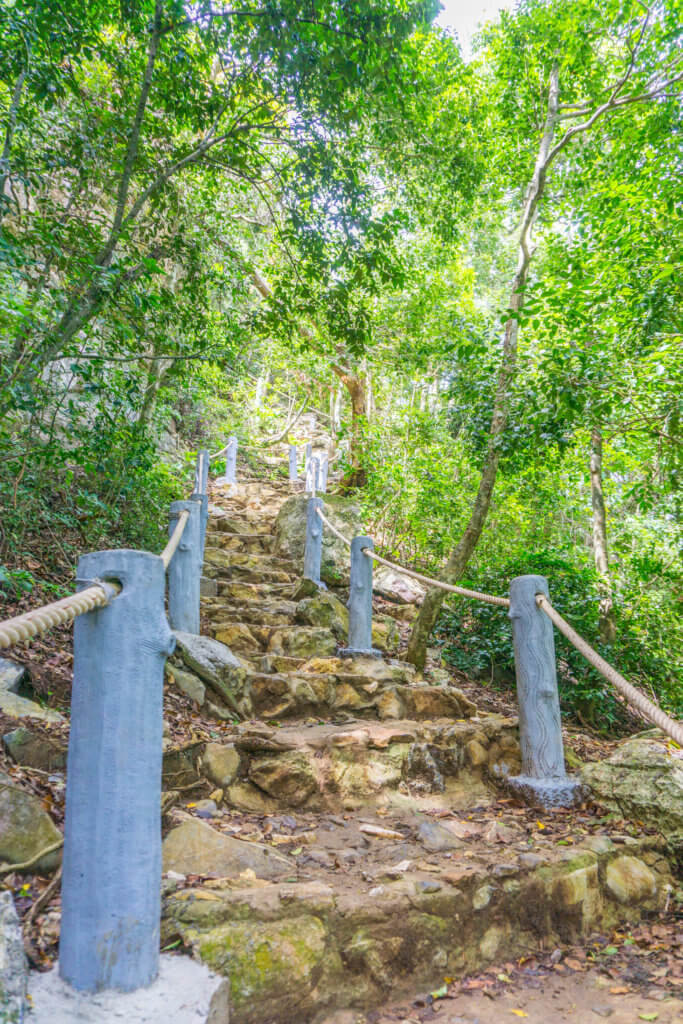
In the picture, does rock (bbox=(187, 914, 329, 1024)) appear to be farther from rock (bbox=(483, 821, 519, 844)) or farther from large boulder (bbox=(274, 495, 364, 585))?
large boulder (bbox=(274, 495, 364, 585))

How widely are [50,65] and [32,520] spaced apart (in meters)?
3.16

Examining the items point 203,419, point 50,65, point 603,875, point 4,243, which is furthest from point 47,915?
point 203,419

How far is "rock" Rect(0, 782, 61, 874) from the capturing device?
6.25 feet

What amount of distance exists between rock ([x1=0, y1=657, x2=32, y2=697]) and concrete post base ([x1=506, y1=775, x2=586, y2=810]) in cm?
259

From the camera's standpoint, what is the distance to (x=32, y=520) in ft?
16.1

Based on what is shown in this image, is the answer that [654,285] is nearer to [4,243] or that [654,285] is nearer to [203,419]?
[4,243]

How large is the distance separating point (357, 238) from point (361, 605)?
315 cm

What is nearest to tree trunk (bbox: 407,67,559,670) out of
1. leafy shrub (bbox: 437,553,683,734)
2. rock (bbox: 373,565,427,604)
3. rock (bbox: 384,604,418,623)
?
leafy shrub (bbox: 437,553,683,734)

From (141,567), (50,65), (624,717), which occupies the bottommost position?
(624,717)

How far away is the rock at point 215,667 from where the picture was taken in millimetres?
3709

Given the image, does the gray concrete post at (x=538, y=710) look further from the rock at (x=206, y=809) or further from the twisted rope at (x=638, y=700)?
the rock at (x=206, y=809)

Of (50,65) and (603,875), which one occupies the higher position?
(50,65)

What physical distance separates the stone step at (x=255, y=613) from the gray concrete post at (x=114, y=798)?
3446 mm

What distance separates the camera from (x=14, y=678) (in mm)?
3002
